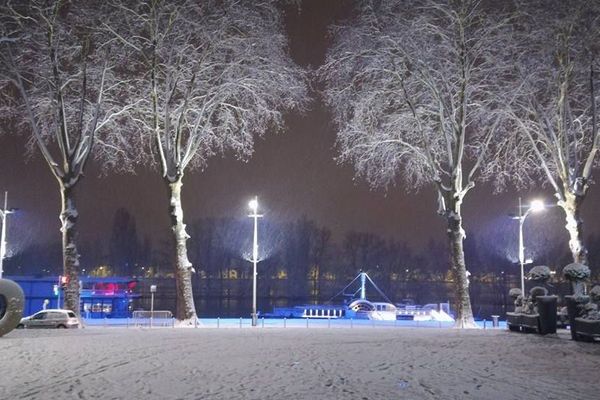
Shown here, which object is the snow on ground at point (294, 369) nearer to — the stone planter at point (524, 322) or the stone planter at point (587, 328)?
the stone planter at point (587, 328)

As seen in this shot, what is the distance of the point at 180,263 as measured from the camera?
34.0m

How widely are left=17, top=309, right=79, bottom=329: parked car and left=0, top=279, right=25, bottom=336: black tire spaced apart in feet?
28.9

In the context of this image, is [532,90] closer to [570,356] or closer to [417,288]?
[570,356]

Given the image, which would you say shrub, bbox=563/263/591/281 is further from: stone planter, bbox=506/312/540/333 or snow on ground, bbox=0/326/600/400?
snow on ground, bbox=0/326/600/400

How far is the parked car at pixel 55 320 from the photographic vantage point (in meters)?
31.3

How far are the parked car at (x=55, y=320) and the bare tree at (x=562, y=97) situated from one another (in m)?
22.9

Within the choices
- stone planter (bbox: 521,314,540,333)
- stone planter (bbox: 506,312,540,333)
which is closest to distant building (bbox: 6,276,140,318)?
stone planter (bbox: 506,312,540,333)

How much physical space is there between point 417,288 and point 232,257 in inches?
2319

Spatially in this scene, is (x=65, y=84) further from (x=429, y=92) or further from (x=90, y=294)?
(x=90, y=294)

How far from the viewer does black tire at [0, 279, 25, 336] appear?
72.0 feet

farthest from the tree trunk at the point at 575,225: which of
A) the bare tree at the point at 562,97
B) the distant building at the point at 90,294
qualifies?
the distant building at the point at 90,294

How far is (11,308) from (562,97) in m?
25.2

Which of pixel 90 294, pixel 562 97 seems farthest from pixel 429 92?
pixel 90 294

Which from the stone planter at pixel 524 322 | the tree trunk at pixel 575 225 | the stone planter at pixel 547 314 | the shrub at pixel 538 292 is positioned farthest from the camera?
the tree trunk at pixel 575 225
